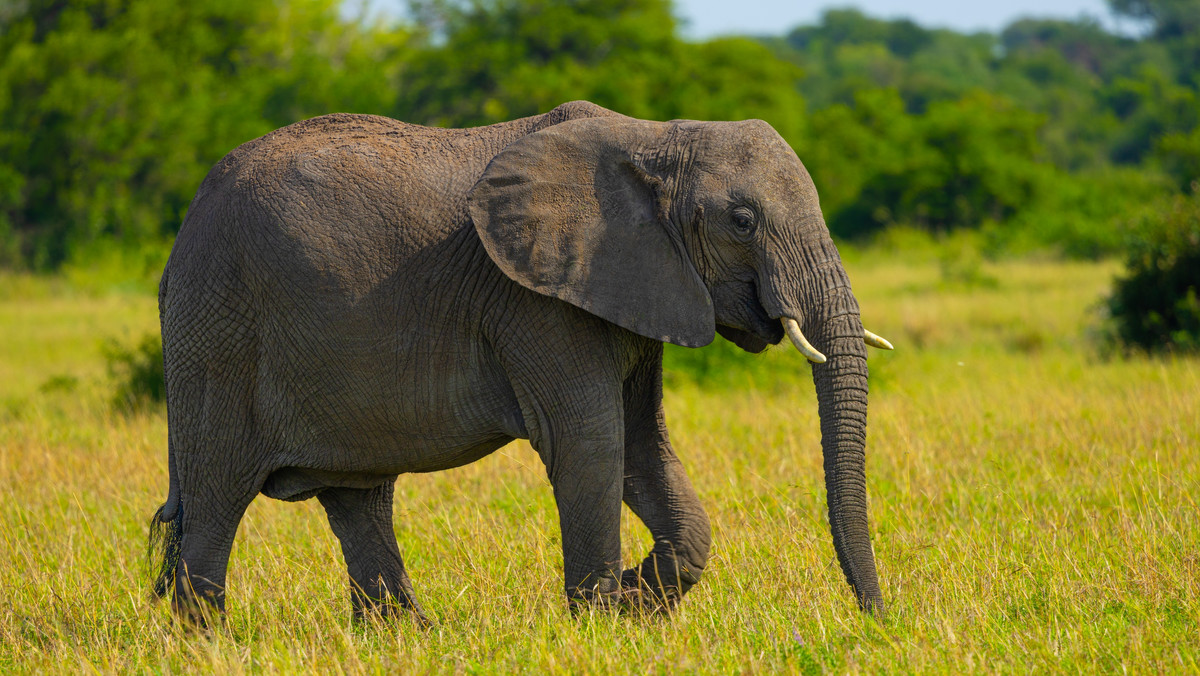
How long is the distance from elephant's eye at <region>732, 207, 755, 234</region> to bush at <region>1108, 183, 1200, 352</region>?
936cm

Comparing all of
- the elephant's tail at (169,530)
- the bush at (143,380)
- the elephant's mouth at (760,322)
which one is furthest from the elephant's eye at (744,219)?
the bush at (143,380)

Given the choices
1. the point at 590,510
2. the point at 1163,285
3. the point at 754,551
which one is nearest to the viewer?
the point at 590,510

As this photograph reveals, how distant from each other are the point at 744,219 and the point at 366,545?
2.30 meters

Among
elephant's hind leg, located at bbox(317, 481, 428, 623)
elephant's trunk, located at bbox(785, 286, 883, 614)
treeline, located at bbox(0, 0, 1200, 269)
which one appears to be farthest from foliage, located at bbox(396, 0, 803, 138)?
elephant's trunk, located at bbox(785, 286, 883, 614)

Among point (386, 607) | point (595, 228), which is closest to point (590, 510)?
point (595, 228)

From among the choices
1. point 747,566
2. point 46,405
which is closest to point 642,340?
point 747,566

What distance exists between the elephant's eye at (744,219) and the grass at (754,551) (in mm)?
1445

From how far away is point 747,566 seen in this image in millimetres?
5723

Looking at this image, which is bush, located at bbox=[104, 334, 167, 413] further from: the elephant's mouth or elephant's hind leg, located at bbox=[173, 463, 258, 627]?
the elephant's mouth

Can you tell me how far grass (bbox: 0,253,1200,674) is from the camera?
4.53m

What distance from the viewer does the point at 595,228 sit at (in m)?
4.61

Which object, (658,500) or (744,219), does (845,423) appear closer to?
(744,219)

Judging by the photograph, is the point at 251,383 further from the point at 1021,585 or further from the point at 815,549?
the point at 1021,585

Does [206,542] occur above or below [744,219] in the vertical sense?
below
